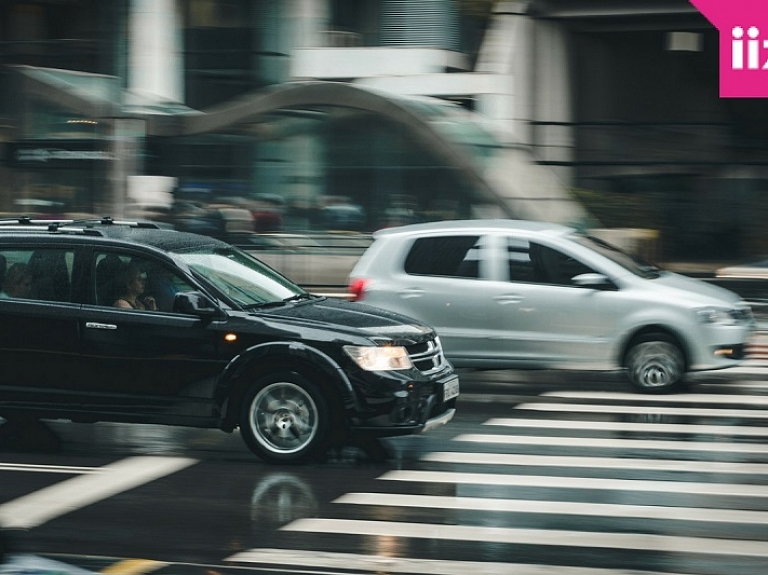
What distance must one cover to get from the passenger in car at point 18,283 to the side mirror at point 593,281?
17.0 feet

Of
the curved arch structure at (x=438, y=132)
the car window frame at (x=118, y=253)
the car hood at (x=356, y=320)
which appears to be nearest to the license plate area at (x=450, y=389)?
the car hood at (x=356, y=320)

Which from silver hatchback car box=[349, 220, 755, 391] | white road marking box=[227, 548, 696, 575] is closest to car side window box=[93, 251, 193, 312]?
white road marking box=[227, 548, 696, 575]

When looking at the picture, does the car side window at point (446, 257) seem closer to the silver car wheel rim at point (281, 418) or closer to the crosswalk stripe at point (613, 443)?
the crosswalk stripe at point (613, 443)

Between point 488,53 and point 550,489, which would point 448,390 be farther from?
point 488,53

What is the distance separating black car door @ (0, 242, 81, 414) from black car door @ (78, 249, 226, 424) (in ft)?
0.45

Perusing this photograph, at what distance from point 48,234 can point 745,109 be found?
732 inches

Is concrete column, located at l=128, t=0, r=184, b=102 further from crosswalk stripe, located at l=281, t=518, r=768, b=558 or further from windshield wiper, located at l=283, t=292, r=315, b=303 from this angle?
crosswalk stripe, located at l=281, t=518, r=768, b=558

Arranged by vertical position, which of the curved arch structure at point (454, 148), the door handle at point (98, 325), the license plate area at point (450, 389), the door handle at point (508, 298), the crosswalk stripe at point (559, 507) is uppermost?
the curved arch structure at point (454, 148)

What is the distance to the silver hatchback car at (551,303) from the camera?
1279 cm

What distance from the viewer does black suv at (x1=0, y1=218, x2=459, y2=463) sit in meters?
9.13

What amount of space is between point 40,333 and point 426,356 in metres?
2.65

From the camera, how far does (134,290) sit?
381 inches

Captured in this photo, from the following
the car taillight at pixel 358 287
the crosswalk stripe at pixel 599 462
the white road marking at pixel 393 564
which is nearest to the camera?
the white road marking at pixel 393 564

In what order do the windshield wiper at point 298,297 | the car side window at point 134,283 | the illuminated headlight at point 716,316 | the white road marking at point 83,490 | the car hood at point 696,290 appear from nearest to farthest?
1. the white road marking at point 83,490
2. the car side window at point 134,283
3. the windshield wiper at point 298,297
4. the illuminated headlight at point 716,316
5. the car hood at point 696,290
